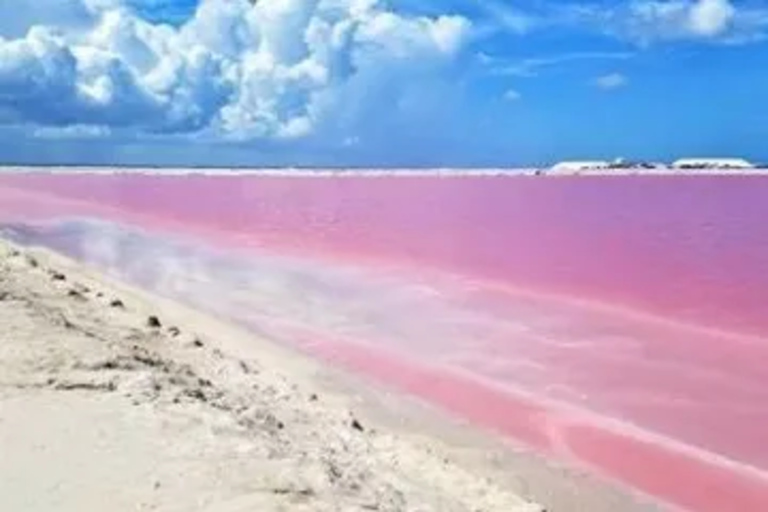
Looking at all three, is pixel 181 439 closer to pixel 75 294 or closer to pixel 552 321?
pixel 75 294

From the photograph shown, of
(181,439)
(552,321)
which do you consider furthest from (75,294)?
(181,439)

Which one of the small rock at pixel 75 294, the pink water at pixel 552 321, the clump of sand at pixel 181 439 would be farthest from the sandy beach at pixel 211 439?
the small rock at pixel 75 294

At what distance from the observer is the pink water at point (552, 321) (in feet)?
34.0

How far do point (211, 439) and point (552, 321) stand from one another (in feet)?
37.1

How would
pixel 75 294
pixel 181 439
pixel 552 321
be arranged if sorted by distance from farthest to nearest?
pixel 552 321, pixel 75 294, pixel 181 439

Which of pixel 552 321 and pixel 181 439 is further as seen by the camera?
pixel 552 321

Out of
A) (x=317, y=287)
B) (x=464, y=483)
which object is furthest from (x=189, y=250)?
(x=464, y=483)

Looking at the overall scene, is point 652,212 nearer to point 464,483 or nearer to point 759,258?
point 759,258

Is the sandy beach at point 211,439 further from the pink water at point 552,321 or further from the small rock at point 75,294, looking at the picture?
the small rock at point 75,294

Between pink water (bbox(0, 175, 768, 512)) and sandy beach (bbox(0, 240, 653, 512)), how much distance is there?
1.04 meters

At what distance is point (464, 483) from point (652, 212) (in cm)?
4748

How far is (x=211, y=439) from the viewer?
22.8 ft

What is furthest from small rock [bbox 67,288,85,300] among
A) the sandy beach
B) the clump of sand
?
the clump of sand

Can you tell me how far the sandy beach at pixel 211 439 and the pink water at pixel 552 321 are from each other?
41.0 inches
